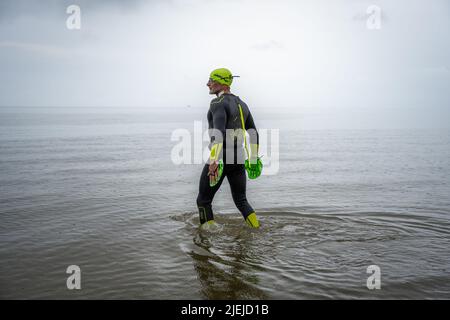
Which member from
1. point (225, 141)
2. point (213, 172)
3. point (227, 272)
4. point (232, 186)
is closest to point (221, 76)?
point (225, 141)

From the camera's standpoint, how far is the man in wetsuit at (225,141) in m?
5.48

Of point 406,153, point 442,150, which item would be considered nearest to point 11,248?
point 406,153

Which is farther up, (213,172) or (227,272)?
(213,172)

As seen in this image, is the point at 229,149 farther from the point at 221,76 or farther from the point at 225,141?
the point at 221,76

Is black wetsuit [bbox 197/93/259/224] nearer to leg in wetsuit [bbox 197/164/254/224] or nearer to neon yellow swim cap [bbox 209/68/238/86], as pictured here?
leg in wetsuit [bbox 197/164/254/224]

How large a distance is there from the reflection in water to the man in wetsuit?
623 mm

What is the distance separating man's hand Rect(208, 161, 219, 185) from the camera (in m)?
5.43

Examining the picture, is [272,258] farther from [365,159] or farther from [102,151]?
[102,151]

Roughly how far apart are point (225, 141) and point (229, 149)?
0.40ft

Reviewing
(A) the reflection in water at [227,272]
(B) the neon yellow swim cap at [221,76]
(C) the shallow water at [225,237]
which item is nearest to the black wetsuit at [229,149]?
(B) the neon yellow swim cap at [221,76]

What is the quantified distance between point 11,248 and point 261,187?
587cm

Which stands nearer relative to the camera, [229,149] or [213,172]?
[213,172]

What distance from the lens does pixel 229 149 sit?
5.78m

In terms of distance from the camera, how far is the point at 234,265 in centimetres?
473
